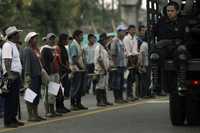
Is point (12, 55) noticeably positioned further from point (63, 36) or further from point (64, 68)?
point (64, 68)

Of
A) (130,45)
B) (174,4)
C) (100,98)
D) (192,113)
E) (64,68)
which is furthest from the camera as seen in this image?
(130,45)

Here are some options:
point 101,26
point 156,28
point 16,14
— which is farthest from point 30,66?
point 101,26

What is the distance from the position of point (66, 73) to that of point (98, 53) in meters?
1.09

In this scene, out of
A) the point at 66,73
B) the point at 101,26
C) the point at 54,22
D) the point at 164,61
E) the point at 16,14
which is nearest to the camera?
the point at 164,61

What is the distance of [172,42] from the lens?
41.4ft

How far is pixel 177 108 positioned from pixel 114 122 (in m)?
1.53

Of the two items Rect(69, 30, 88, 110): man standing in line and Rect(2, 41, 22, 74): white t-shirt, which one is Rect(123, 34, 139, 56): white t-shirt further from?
Rect(2, 41, 22, 74): white t-shirt

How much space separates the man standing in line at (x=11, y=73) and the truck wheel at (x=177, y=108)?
9.21ft

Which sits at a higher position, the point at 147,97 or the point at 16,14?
the point at 16,14

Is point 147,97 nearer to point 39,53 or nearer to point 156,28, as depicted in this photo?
point 39,53

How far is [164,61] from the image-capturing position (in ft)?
41.2

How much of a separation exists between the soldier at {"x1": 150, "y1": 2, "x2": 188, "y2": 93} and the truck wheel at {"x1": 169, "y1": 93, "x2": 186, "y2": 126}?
0.71 meters

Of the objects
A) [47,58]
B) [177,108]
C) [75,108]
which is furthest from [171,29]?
[75,108]

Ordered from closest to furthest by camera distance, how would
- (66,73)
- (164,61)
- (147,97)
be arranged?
(164,61)
(66,73)
(147,97)
